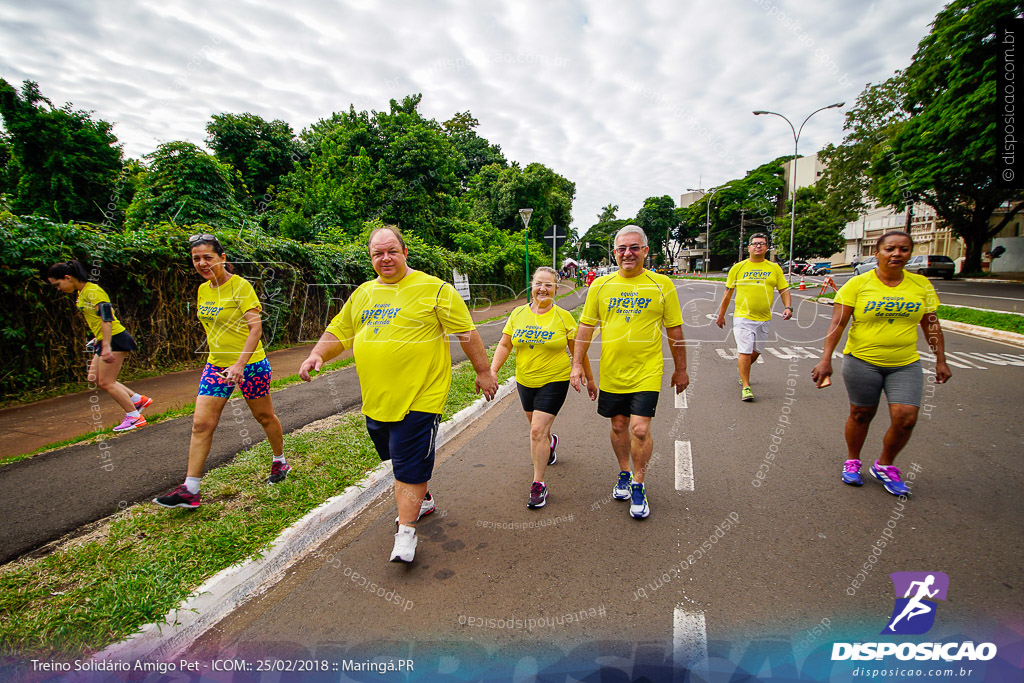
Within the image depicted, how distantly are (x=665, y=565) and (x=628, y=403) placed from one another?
1.09 meters

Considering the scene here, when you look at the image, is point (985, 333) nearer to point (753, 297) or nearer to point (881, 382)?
point (753, 297)

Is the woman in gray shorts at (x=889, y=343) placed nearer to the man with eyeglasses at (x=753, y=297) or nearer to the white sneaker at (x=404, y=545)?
the man with eyeglasses at (x=753, y=297)

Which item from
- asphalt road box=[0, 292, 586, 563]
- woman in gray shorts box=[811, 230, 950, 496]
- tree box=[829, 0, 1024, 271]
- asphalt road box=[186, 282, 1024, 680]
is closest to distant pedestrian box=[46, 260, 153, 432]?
asphalt road box=[0, 292, 586, 563]

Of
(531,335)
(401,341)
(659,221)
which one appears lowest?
(531,335)

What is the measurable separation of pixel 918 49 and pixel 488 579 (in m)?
31.1

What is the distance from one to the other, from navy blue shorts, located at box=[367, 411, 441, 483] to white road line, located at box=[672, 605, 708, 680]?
5.08ft

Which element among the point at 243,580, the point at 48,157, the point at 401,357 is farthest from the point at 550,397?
the point at 48,157

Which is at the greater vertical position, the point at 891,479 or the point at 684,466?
the point at 891,479

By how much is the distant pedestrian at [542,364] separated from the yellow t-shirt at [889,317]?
2.06m

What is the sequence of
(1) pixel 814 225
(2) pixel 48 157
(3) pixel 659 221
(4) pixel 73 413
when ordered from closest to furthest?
(4) pixel 73 413
(2) pixel 48 157
(1) pixel 814 225
(3) pixel 659 221

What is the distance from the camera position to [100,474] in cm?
411

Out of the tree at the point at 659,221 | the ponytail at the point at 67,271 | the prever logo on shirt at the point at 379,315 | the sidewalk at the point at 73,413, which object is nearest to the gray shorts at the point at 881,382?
the prever logo on shirt at the point at 379,315

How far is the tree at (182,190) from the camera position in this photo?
12.4 metres

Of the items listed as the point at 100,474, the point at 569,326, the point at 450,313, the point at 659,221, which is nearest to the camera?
the point at 450,313
